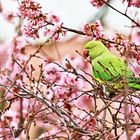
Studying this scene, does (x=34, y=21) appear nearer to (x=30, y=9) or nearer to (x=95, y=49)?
(x=30, y=9)

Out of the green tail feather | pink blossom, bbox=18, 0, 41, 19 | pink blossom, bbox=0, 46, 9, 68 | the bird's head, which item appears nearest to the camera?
the green tail feather

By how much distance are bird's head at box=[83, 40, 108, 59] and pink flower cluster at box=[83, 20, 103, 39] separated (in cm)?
29

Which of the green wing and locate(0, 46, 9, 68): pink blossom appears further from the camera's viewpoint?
locate(0, 46, 9, 68): pink blossom

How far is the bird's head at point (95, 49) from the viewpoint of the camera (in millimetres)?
5286

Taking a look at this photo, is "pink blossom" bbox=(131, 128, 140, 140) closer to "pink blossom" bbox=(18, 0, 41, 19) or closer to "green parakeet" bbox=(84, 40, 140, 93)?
"green parakeet" bbox=(84, 40, 140, 93)

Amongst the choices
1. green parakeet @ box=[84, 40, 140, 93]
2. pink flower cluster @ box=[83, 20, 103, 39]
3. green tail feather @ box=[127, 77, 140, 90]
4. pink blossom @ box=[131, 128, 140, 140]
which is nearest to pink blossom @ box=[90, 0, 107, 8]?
pink flower cluster @ box=[83, 20, 103, 39]

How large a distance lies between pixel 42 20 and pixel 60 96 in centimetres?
78

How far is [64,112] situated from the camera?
13.1 feet

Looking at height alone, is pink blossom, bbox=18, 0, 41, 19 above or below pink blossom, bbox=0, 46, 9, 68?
below

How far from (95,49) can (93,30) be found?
529 mm

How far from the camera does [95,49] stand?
5402 millimetres

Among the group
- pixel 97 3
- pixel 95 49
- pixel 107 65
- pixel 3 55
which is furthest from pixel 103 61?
pixel 3 55

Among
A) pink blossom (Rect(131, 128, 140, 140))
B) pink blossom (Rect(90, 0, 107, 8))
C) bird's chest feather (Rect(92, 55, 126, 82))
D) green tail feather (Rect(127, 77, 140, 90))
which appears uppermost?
pink blossom (Rect(90, 0, 107, 8))

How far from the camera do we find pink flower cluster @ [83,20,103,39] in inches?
193
